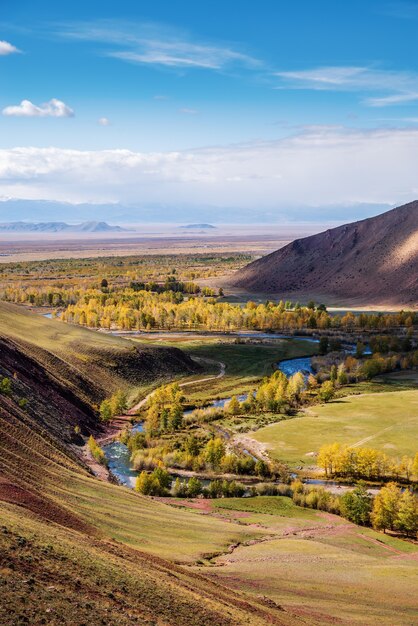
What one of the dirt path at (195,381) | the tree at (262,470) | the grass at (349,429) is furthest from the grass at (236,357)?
the tree at (262,470)

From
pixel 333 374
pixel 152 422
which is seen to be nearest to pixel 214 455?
pixel 152 422

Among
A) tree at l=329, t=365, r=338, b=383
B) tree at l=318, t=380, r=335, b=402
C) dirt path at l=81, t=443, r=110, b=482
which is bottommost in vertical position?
dirt path at l=81, t=443, r=110, b=482

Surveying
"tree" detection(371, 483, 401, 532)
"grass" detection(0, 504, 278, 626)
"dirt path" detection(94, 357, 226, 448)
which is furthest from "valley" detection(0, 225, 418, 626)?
"tree" detection(371, 483, 401, 532)

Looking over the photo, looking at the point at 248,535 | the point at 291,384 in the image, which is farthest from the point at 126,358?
the point at 248,535

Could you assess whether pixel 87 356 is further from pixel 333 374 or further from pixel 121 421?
pixel 333 374

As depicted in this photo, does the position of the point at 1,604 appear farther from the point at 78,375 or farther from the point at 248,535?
the point at 78,375

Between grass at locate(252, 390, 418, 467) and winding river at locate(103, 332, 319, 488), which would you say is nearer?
winding river at locate(103, 332, 319, 488)

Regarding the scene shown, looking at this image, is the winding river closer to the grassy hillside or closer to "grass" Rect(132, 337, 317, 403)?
"grass" Rect(132, 337, 317, 403)
